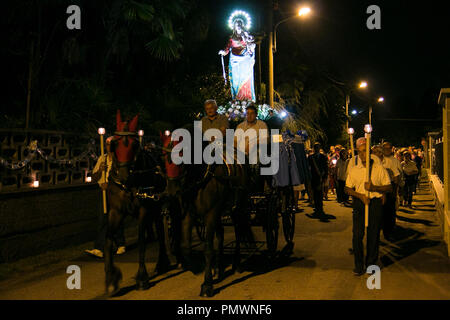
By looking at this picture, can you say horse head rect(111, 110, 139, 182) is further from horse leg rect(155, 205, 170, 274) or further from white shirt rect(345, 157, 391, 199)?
white shirt rect(345, 157, 391, 199)

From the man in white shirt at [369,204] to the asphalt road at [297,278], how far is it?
350 millimetres

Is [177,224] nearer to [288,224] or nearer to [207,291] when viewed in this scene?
[207,291]

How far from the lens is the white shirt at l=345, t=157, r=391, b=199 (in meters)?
7.72

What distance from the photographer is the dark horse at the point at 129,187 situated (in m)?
6.45

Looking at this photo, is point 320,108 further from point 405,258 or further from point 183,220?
point 183,220

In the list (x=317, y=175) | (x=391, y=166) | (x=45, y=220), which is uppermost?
(x=391, y=166)

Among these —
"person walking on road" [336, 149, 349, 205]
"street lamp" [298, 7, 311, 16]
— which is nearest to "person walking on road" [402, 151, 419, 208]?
"person walking on road" [336, 149, 349, 205]

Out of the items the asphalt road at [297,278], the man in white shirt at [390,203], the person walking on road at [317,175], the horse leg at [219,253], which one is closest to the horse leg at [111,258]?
the asphalt road at [297,278]

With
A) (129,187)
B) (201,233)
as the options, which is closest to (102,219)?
(201,233)

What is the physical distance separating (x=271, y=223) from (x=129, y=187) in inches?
126

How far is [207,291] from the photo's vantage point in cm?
656

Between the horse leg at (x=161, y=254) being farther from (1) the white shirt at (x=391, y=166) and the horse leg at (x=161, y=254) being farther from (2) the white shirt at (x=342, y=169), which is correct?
(2) the white shirt at (x=342, y=169)

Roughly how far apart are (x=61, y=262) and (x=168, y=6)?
6532 millimetres
